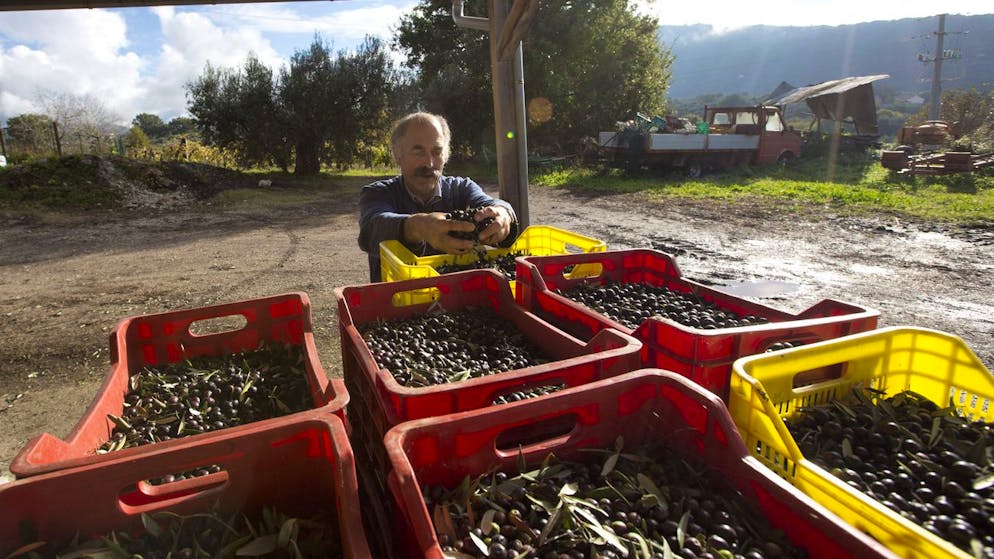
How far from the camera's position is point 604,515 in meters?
1.45

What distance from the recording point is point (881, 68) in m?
136

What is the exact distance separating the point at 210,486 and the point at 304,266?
7.24m

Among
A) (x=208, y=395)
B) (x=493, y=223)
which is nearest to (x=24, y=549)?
(x=208, y=395)

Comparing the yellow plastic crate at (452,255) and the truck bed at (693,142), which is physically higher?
the truck bed at (693,142)

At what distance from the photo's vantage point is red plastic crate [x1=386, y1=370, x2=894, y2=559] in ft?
4.07

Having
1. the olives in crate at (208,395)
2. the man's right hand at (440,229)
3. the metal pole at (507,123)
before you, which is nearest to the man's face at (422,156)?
the man's right hand at (440,229)

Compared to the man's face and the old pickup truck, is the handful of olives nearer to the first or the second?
the man's face

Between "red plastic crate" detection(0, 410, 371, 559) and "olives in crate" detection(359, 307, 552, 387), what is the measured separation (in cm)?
60

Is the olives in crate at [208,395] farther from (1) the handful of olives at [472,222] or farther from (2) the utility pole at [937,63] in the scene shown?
(2) the utility pole at [937,63]

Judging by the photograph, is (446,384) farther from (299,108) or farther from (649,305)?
(299,108)

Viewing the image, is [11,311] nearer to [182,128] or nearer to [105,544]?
[105,544]

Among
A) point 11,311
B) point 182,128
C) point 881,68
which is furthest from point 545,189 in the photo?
point 881,68

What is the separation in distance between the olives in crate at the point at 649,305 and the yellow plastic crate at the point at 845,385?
63cm

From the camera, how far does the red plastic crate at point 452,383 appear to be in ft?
5.52
